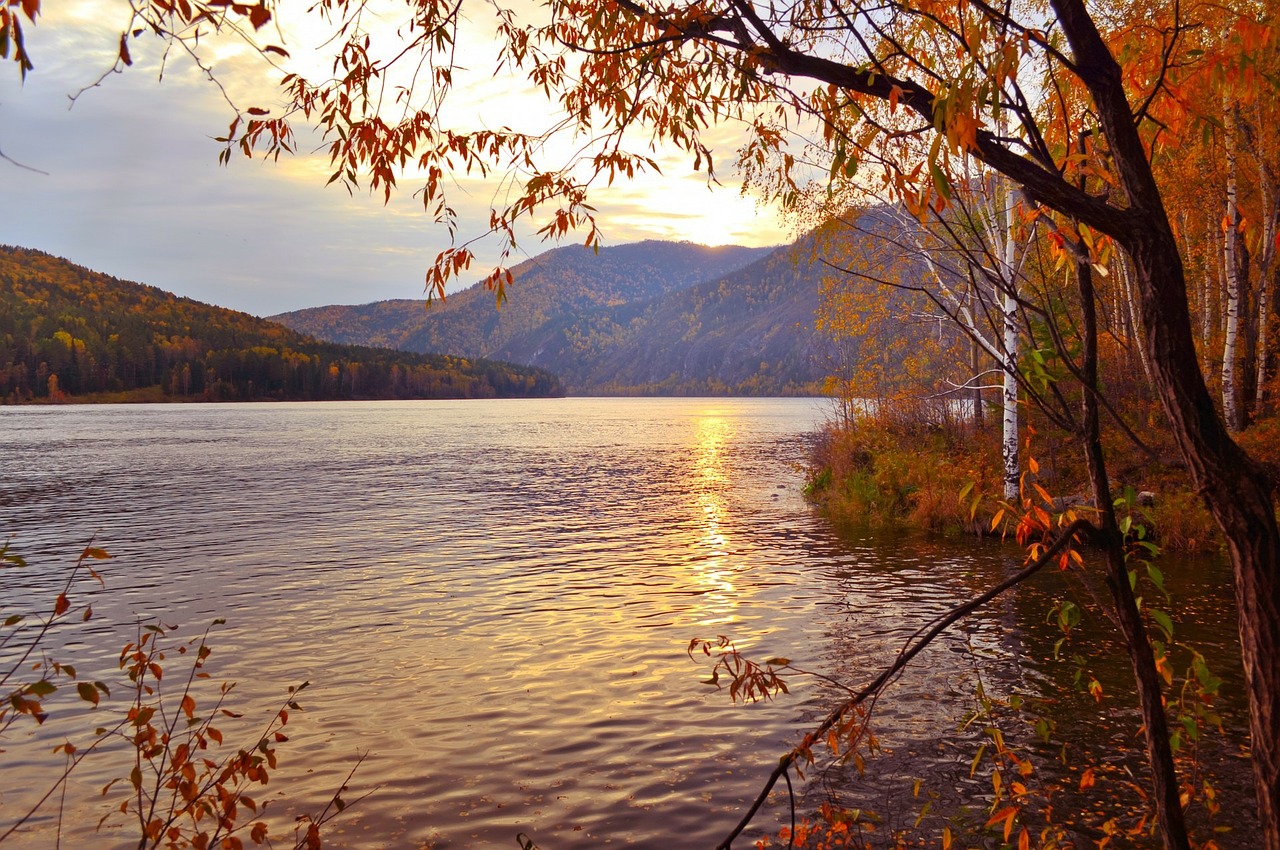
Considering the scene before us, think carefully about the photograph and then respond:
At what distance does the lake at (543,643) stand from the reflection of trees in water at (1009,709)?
6 cm

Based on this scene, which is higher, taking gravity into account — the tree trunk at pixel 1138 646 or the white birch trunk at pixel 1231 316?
the white birch trunk at pixel 1231 316

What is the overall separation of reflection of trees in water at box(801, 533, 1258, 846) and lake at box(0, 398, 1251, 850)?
63 millimetres

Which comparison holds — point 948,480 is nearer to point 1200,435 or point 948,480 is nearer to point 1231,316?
point 1231,316

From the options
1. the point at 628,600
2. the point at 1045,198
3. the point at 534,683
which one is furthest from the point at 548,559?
the point at 1045,198

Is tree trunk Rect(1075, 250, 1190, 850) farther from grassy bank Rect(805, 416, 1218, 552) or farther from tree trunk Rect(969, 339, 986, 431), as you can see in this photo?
tree trunk Rect(969, 339, 986, 431)

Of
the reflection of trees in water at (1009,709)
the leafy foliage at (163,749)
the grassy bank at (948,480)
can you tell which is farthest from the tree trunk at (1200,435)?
the grassy bank at (948,480)

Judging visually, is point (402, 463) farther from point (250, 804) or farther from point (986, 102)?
point (986, 102)

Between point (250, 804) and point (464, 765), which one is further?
point (464, 765)

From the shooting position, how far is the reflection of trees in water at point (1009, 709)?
25.1 ft

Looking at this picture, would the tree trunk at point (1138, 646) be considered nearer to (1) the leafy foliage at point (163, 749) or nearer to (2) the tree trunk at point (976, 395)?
(1) the leafy foliage at point (163, 749)

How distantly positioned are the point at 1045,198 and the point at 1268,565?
1787 millimetres

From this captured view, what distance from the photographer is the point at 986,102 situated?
120 inches

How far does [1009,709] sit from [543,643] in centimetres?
682

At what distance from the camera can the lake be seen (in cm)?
826
